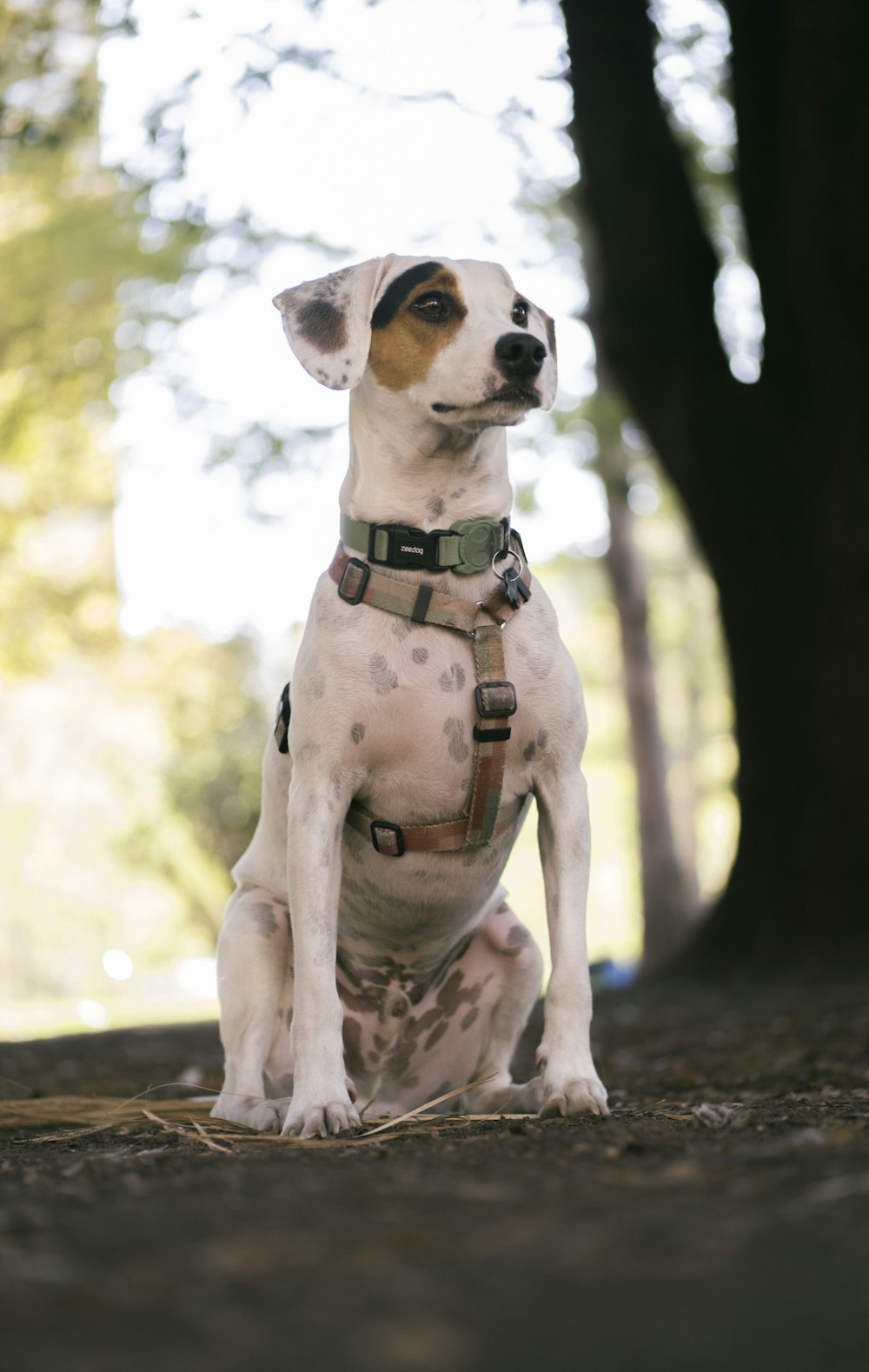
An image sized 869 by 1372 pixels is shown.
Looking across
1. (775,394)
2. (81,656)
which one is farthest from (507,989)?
(81,656)

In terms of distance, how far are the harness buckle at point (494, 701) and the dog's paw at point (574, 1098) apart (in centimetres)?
82

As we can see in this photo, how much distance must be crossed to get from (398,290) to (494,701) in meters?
1.07

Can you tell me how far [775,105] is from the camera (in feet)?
26.4

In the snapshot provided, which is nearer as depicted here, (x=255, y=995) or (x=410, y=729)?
(x=410, y=729)

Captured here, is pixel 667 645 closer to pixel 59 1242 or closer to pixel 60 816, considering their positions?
pixel 60 816

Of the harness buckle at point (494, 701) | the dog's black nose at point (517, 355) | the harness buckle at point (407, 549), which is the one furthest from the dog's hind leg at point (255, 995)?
the dog's black nose at point (517, 355)

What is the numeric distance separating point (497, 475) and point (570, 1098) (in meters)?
1.48

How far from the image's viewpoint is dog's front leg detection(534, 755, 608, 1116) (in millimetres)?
3133

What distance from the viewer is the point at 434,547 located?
333 cm

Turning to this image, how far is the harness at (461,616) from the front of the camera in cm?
323

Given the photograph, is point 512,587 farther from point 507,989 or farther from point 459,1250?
point 459,1250

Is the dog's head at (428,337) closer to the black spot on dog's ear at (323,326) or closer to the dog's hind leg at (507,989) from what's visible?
the black spot on dog's ear at (323,326)

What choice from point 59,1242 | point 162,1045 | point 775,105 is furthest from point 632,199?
point 59,1242

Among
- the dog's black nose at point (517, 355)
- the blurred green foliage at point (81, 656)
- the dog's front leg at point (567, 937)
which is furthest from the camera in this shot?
the blurred green foliage at point (81, 656)
